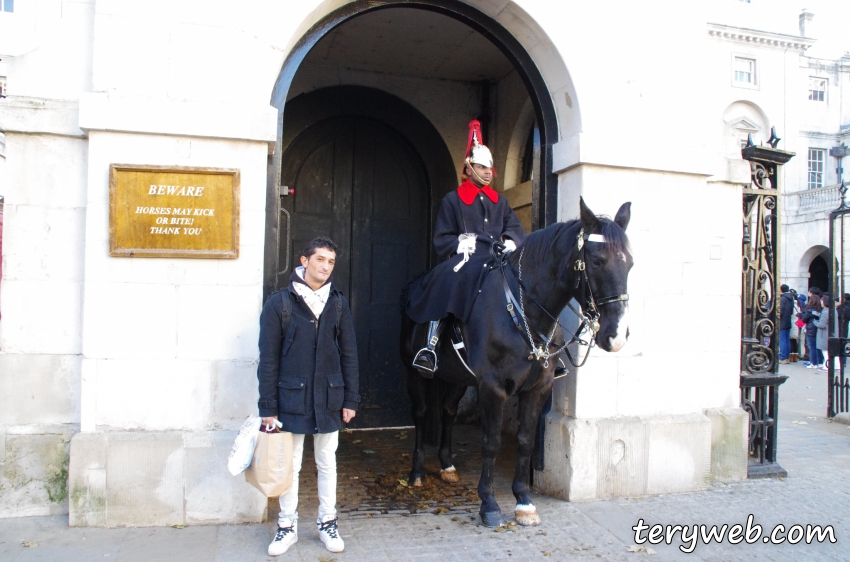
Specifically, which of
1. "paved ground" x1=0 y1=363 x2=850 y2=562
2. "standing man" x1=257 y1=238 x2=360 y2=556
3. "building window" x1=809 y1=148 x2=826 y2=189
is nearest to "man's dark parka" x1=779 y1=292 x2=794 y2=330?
"paved ground" x1=0 y1=363 x2=850 y2=562

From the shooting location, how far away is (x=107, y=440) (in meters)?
4.13

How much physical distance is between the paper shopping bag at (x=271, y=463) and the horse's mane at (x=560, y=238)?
2.05 m

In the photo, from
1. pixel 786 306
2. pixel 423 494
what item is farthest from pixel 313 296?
pixel 786 306

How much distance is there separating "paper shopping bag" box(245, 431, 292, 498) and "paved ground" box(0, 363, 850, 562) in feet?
1.69

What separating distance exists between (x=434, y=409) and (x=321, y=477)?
220 centimetres

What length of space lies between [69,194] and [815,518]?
19.4 ft

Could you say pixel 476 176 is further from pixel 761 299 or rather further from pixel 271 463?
pixel 761 299

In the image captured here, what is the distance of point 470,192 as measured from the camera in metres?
5.30

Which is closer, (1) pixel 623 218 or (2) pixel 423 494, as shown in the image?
(1) pixel 623 218

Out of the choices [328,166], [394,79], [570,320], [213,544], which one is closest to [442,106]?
[394,79]

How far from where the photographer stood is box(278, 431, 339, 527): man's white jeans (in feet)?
12.7

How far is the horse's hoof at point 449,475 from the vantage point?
5453 millimetres

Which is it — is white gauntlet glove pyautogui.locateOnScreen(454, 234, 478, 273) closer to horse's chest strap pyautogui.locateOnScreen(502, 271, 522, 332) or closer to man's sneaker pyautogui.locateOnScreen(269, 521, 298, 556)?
horse's chest strap pyautogui.locateOnScreen(502, 271, 522, 332)

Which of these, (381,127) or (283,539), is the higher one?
(381,127)
